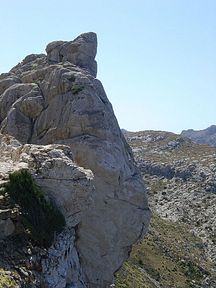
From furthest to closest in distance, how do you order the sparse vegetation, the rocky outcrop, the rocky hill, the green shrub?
the rocky outcrop → the rocky hill → the sparse vegetation → the green shrub

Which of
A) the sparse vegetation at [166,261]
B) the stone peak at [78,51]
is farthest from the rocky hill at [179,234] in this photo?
the stone peak at [78,51]

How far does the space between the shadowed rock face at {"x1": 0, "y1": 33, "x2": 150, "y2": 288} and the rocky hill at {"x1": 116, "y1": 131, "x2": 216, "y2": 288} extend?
31.5 m

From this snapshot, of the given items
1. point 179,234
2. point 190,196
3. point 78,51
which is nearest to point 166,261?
point 179,234

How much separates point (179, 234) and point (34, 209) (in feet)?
377

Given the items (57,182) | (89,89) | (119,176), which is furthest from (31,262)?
(89,89)

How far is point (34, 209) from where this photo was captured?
30.7 m

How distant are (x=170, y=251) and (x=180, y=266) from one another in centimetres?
762

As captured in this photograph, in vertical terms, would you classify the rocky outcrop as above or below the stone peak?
below

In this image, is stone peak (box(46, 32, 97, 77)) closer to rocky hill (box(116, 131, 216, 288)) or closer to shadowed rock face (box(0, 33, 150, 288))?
shadowed rock face (box(0, 33, 150, 288))

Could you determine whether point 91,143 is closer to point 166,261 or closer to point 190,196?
point 166,261

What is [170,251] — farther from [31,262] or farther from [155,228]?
[31,262]

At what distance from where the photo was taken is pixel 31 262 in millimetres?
27938

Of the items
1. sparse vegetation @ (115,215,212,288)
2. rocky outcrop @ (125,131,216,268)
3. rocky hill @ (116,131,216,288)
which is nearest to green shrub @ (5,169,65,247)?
sparse vegetation @ (115,215,212,288)

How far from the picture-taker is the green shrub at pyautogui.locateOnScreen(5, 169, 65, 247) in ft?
98.0
